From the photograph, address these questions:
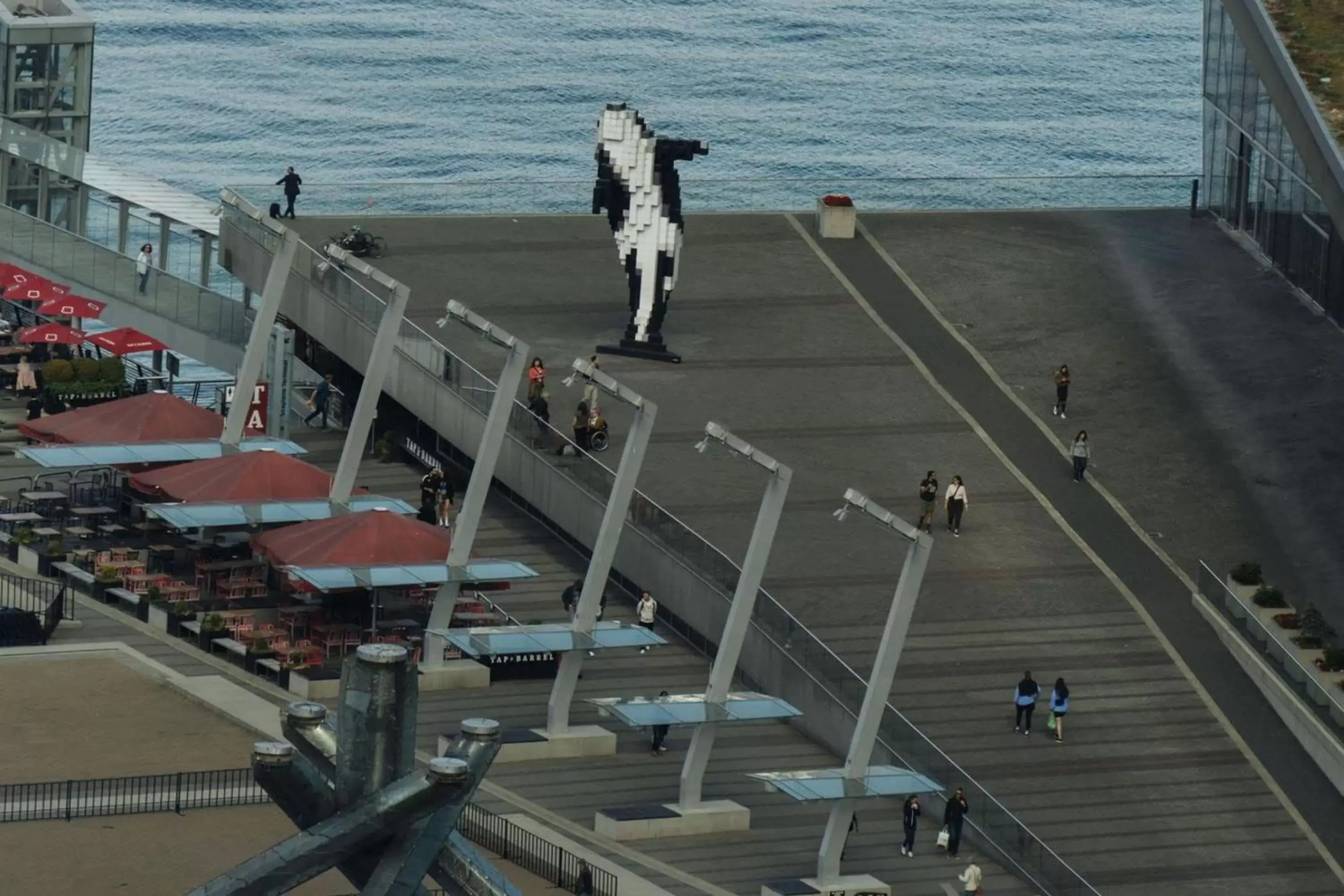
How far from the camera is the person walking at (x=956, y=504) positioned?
57.5 meters

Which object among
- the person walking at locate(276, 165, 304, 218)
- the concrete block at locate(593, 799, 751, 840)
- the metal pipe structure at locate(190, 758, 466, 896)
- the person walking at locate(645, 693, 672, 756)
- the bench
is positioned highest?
the person walking at locate(276, 165, 304, 218)

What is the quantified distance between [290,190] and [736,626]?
84.1ft

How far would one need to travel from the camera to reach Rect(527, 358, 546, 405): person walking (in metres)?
60.2

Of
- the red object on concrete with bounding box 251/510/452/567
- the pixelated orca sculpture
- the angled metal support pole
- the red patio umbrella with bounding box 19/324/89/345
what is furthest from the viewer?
the red patio umbrella with bounding box 19/324/89/345

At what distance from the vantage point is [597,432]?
59281 mm

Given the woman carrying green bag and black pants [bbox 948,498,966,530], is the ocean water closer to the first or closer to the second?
black pants [bbox 948,498,966,530]

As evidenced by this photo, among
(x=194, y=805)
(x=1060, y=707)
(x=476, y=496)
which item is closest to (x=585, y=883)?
(x=194, y=805)

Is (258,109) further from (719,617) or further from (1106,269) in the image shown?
(719,617)

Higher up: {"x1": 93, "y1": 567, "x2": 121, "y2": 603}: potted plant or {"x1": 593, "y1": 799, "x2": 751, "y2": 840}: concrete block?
{"x1": 93, "y1": 567, "x2": 121, "y2": 603}: potted plant

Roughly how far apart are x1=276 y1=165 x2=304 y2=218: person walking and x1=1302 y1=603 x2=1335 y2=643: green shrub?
2539 cm

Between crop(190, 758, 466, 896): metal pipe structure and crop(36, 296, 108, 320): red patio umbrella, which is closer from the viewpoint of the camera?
crop(190, 758, 466, 896): metal pipe structure

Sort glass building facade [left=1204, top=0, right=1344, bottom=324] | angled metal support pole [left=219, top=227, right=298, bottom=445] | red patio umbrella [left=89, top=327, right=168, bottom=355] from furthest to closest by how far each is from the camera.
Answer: glass building facade [left=1204, top=0, right=1344, bottom=324] → red patio umbrella [left=89, top=327, right=168, bottom=355] → angled metal support pole [left=219, top=227, right=298, bottom=445]

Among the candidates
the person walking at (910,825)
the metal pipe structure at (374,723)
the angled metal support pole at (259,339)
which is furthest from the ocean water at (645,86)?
the metal pipe structure at (374,723)

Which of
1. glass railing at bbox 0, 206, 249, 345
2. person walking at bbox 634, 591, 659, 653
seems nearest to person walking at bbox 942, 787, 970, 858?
person walking at bbox 634, 591, 659, 653
